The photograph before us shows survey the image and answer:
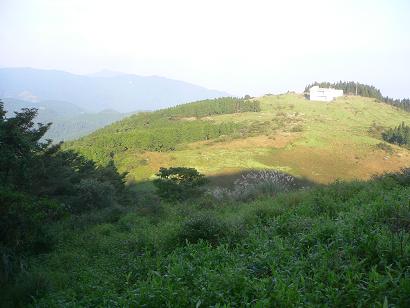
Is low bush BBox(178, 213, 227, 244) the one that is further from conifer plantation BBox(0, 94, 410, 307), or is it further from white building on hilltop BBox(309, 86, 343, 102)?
white building on hilltop BBox(309, 86, 343, 102)

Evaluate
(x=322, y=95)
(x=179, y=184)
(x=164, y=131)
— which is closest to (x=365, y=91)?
(x=322, y=95)

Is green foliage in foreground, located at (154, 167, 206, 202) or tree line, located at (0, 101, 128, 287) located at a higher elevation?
tree line, located at (0, 101, 128, 287)

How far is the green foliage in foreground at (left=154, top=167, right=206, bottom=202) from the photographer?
79.3ft

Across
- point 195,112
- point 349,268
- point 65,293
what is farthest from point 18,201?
point 195,112

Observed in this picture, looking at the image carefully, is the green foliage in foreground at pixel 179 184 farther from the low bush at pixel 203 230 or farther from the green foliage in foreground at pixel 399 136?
the green foliage in foreground at pixel 399 136

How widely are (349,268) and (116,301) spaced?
3322 mm

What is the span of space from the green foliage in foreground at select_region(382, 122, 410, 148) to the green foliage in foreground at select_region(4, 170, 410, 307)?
228 feet

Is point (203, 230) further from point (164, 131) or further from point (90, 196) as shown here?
point (164, 131)

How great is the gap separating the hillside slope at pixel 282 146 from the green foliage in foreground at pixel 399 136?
2416mm

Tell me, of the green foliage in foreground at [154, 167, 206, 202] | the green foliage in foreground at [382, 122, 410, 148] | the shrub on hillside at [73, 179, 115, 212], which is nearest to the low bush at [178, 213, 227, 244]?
the shrub on hillside at [73, 179, 115, 212]

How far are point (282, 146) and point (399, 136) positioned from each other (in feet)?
84.1

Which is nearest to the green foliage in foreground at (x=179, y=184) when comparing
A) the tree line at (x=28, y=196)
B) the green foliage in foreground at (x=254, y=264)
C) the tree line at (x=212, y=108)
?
the tree line at (x=28, y=196)

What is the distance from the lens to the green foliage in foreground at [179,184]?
24.2 meters

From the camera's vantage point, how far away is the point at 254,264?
19.1ft
